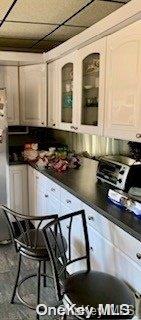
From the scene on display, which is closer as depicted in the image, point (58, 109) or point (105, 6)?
point (105, 6)

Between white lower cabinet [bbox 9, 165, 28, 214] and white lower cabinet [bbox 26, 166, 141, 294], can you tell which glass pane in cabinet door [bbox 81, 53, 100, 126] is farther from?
white lower cabinet [bbox 9, 165, 28, 214]

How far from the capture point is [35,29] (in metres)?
2.62

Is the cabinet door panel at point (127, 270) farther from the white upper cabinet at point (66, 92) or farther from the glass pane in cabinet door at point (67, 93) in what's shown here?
the glass pane in cabinet door at point (67, 93)

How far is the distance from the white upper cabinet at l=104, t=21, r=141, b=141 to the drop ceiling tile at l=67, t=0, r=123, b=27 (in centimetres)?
27

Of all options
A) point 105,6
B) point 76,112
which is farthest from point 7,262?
point 105,6

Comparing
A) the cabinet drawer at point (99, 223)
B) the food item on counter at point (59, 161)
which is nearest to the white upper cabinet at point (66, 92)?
the food item on counter at point (59, 161)

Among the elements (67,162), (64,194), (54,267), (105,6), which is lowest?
(54,267)

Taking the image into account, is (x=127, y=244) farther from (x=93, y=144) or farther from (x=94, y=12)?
(x=94, y=12)

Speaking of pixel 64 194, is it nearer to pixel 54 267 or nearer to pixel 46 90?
A: pixel 54 267

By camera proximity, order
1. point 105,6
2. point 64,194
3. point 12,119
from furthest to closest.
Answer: point 12,119
point 64,194
point 105,6

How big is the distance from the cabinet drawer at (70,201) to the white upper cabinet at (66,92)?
65cm

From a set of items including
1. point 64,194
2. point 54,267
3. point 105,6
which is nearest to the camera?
point 54,267

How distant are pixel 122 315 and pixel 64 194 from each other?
3.77ft

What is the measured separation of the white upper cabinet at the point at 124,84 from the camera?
173 centimetres
